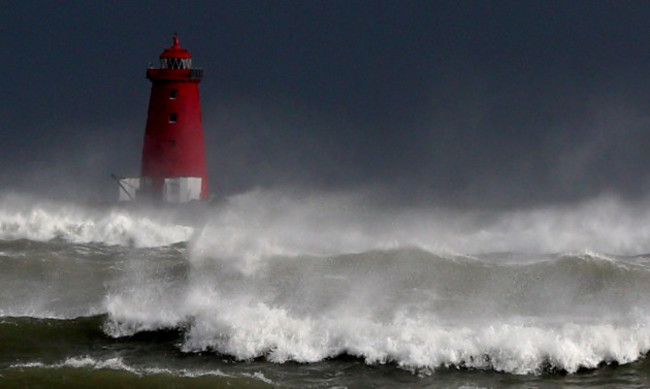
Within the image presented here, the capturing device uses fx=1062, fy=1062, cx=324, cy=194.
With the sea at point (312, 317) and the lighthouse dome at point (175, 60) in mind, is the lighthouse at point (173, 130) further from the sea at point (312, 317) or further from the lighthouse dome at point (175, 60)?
the sea at point (312, 317)

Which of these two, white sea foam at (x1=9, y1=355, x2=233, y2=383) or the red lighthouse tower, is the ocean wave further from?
the red lighthouse tower

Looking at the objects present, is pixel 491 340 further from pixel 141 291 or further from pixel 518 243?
pixel 518 243

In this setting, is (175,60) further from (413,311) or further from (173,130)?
(413,311)

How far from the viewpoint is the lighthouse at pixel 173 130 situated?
3647cm

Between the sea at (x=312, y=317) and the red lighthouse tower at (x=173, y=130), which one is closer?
the sea at (x=312, y=317)

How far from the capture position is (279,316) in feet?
53.2

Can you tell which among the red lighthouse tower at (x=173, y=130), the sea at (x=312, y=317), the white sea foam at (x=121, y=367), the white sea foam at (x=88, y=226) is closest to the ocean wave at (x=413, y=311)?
the sea at (x=312, y=317)

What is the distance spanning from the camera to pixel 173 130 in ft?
120

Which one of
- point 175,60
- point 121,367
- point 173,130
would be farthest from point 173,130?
point 121,367

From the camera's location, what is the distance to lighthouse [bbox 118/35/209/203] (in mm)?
36469

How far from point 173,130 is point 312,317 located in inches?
819

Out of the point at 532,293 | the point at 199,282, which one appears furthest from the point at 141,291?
the point at 532,293

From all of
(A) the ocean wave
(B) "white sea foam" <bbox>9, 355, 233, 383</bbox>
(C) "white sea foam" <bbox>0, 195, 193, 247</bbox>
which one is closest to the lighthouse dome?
(C) "white sea foam" <bbox>0, 195, 193, 247</bbox>

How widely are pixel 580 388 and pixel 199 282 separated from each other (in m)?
7.37
